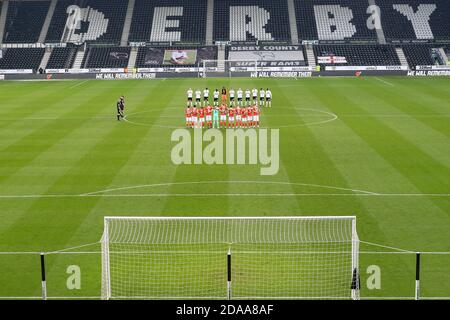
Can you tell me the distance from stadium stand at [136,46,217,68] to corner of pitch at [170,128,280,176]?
3826cm

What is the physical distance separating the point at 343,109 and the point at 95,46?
41.0 m

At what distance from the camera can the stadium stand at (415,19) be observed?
246 feet

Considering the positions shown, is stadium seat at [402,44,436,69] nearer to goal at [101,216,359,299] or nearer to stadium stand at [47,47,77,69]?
stadium stand at [47,47,77,69]

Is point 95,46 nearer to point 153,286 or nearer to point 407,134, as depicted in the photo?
point 407,134

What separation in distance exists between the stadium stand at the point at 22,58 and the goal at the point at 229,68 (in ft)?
58.3

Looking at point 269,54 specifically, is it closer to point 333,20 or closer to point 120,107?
point 333,20

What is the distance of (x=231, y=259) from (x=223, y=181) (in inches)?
340

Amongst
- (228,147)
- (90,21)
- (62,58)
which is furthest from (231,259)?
(90,21)

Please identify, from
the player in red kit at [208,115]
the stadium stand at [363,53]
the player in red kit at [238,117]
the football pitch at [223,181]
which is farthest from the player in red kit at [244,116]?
the stadium stand at [363,53]

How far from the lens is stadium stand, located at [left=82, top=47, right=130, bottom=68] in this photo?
70856 mm

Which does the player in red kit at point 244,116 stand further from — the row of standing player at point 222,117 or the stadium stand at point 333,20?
the stadium stand at point 333,20

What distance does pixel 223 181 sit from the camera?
77.2 feet
